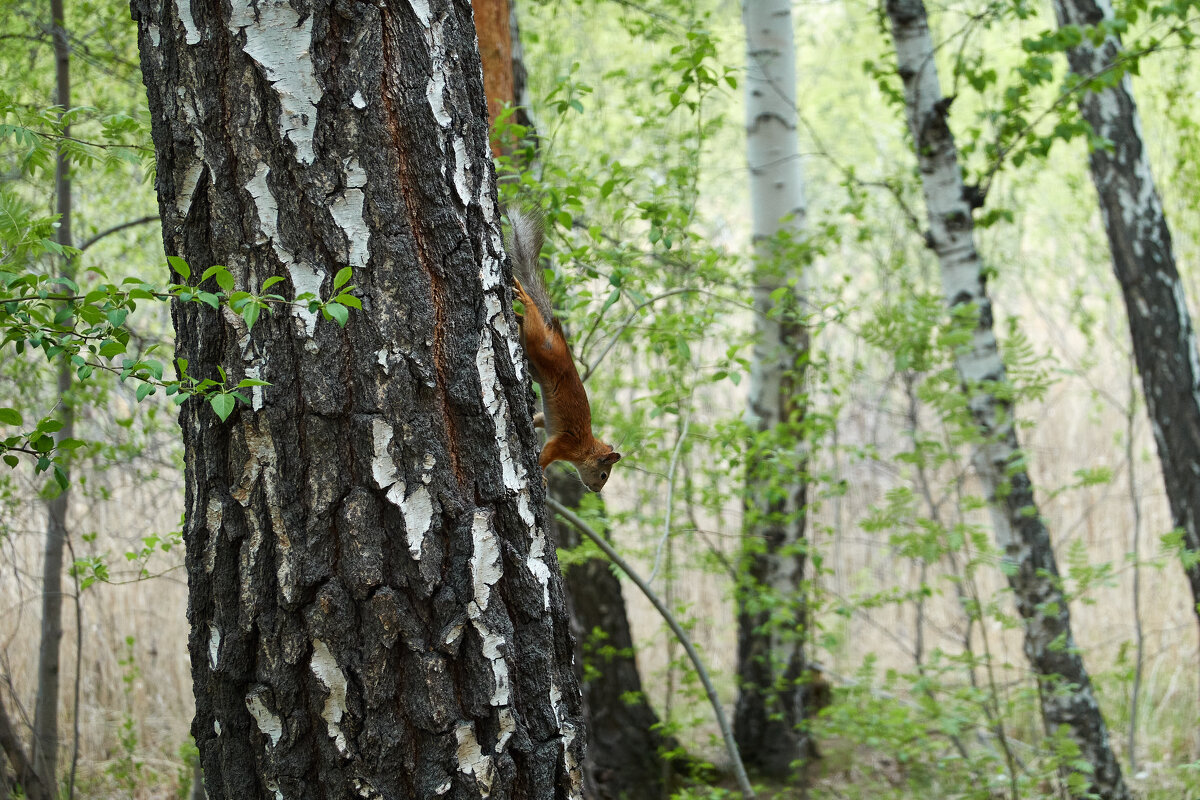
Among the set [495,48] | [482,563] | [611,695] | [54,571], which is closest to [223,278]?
[482,563]

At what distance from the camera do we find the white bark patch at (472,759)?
1298mm

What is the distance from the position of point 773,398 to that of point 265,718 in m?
3.41

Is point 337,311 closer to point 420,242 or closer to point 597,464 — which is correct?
point 420,242

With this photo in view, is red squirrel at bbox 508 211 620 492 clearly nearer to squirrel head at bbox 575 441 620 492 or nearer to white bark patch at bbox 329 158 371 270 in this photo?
squirrel head at bbox 575 441 620 492

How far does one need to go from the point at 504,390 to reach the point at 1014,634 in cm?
526

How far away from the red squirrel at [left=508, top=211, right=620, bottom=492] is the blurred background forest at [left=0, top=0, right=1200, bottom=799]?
0.33 ft

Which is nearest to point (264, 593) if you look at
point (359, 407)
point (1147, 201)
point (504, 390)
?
point (359, 407)

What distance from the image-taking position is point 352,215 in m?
1.28

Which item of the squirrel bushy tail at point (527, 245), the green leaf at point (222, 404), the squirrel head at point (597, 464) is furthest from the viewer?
the squirrel head at point (597, 464)

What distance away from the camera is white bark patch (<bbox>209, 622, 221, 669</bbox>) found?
1.32 meters

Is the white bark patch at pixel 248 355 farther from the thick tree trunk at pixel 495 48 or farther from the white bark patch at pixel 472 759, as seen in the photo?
the thick tree trunk at pixel 495 48

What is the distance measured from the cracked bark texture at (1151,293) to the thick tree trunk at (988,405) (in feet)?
3.93

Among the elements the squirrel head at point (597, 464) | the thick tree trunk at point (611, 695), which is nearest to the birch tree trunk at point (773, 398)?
the thick tree trunk at point (611, 695)

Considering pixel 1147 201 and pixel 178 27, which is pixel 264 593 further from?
pixel 1147 201
